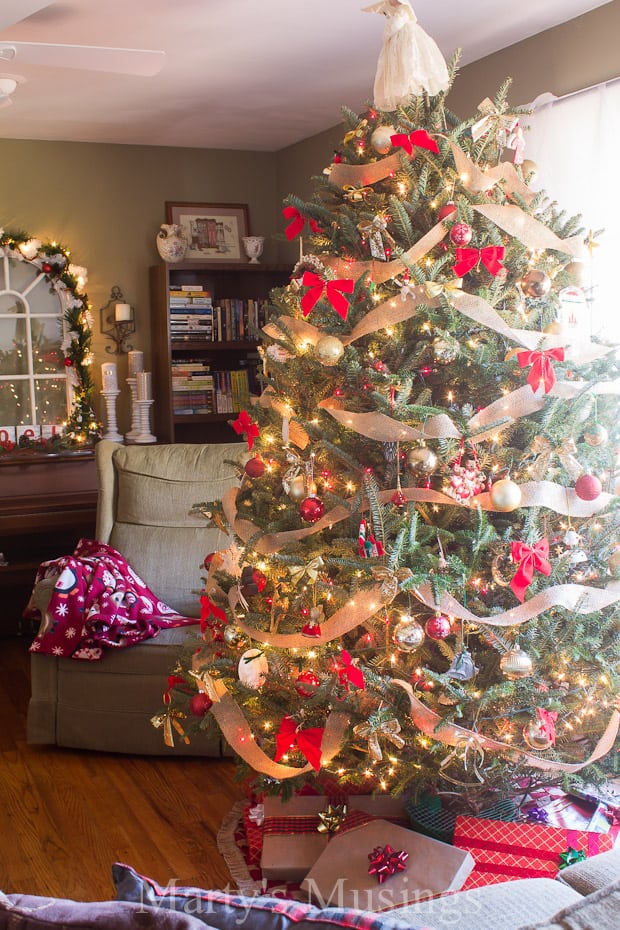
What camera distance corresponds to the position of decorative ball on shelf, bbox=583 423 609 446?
198cm

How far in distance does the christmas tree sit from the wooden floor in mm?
597

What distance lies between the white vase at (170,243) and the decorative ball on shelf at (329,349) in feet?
10.8

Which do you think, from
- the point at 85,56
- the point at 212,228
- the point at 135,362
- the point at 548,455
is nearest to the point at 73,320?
the point at 135,362

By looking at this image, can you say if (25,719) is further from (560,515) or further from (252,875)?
(560,515)

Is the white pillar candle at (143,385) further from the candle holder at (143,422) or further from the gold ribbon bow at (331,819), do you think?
the gold ribbon bow at (331,819)

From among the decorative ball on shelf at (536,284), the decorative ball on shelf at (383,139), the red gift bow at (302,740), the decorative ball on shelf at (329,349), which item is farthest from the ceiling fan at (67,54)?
the red gift bow at (302,740)

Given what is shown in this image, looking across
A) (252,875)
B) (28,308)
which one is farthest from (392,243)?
(28,308)

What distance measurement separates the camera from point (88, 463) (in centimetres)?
476

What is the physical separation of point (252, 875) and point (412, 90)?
2.01 metres

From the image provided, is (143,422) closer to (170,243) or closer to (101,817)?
(170,243)

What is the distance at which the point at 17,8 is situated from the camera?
245 cm

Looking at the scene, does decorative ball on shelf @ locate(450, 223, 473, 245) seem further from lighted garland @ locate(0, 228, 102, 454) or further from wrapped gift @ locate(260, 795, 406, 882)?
lighted garland @ locate(0, 228, 102, 454)

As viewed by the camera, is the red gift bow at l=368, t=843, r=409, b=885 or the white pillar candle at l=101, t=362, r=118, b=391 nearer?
the red gift bow at l=368, t=843, r=409, b=885

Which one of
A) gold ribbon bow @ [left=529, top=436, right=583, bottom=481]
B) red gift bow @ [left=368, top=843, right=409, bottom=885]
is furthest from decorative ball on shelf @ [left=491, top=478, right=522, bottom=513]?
red gift bow @ [left=368, top=843, right=409, bottom=885]
